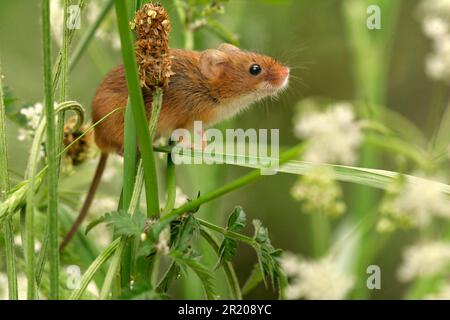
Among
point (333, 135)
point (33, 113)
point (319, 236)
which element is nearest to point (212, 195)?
→ point (333, 135)

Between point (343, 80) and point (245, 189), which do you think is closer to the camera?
point (245, 189)

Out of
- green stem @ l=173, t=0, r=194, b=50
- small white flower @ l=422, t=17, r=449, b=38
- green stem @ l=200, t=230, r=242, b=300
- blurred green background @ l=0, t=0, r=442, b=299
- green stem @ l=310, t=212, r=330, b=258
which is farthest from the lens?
blurred green background @ l=0, t=0, r=442, b=299

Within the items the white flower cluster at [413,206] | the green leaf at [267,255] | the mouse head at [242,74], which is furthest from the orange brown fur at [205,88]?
the green leaf at [267,255]

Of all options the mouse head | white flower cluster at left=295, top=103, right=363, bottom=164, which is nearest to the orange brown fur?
the mouse head

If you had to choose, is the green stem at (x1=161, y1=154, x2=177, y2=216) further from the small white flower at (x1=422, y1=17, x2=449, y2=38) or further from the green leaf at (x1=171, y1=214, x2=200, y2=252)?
the small white flower at (x1=422, y1=17, x2=449, y2=38)

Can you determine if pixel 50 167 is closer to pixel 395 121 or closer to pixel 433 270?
pixel 433 270

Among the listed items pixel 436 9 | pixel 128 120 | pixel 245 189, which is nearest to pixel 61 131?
pixel 128 120
